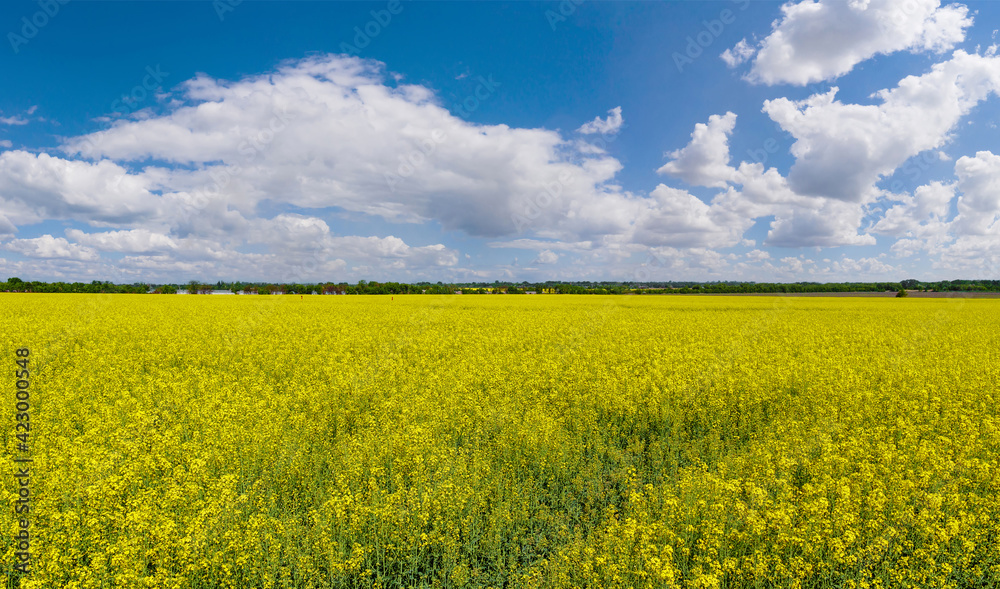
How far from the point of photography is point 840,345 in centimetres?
1830

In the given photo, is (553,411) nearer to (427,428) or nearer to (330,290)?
(427,428)

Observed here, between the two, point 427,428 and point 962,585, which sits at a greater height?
point 427,428

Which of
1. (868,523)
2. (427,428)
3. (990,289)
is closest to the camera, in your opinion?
(868,523)

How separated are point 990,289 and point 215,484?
5792 inches

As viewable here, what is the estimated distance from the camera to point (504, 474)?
7.00 meters

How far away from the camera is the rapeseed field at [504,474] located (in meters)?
4.75

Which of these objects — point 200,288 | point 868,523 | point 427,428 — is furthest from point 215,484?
point 200,288

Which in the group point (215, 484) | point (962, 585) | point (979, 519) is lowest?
point (962, 585)

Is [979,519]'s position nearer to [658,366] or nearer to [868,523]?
[868,523]

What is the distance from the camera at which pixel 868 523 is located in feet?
17.5

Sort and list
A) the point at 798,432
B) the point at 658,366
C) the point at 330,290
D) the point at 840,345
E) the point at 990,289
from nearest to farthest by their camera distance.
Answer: the point at 798,432 < the point at 658,366 < the point at 840,345 < the point at 990,289 < the point at 330,290

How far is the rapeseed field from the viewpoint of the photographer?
15.6ft

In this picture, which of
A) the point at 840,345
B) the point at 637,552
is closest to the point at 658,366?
the point at 637,552

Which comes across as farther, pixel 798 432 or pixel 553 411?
pixel 553 411
